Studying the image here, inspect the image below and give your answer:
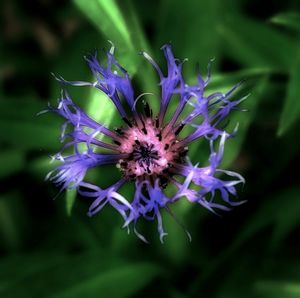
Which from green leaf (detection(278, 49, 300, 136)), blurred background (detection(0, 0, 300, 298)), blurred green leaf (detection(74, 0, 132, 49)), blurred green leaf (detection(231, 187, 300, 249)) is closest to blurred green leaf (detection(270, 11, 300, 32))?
blurred background (detection(0, 0, 300, 298))

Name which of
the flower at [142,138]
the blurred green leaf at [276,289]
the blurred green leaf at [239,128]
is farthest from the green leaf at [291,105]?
the blurred green leaf at [276,289]

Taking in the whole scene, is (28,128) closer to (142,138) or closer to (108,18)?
(108,18)

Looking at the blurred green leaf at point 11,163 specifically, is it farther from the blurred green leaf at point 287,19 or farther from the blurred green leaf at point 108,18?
the blurred green leaf at point 287,19

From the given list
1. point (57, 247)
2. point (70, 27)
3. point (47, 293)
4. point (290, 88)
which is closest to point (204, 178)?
point (290, 88)

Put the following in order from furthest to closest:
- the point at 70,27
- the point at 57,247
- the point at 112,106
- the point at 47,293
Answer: the point at 70,27 → the point at 57,247 → the point at 47,293 → the point at 112,106

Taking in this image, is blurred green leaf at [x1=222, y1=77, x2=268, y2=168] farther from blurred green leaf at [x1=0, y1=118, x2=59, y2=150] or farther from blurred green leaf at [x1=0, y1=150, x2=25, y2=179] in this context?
blurred green leaf at [x1=0, y1=150, x2=25, y2=179]

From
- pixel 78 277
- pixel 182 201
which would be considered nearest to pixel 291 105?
pixel 182 201

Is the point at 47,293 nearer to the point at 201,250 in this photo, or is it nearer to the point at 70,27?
the point at 201,250

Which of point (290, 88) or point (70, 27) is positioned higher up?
point (70, 27)
